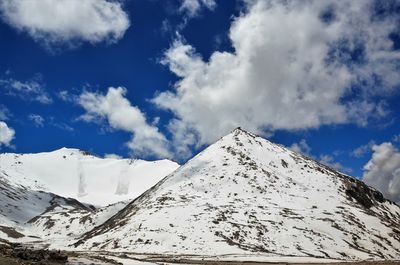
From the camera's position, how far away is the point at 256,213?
4892 inches

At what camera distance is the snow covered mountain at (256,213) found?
334ft

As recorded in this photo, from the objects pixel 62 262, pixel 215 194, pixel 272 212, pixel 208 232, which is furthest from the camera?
pixel 215 194

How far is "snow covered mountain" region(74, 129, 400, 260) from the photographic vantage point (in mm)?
101938

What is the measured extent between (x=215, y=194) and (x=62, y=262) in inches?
4101

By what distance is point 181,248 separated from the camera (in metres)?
95.8

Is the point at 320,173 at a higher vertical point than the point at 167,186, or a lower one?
higher

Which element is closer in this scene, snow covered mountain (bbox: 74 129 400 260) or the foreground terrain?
the foreground terrain

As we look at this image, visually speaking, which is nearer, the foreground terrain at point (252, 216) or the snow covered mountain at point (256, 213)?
the foreground terrain at point (252, 216)

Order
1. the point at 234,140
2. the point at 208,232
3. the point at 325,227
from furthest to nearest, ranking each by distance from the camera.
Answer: the point at 234,140 < the point at 325,227 < the point at 208,232

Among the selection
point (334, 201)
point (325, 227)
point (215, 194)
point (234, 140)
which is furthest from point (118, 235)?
point (234, 140)

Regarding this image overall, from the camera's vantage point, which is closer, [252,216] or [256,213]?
[252,216]

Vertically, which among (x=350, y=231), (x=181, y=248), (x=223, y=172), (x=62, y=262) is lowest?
(x=62, y=262)

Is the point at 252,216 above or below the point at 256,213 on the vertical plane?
below

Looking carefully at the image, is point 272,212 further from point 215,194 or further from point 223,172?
point 223,172
